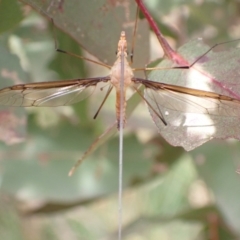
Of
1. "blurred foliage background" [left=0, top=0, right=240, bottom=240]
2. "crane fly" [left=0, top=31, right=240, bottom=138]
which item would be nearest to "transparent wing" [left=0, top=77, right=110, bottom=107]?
"crane fly" [left=0, top=31, right=240, bottom=138]

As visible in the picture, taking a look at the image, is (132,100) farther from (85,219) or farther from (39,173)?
(85,219)

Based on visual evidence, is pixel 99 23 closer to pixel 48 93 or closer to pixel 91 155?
pixel 48 93

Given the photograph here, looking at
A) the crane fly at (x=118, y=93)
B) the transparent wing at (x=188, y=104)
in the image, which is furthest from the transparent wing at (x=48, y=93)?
the transparent wing at (x=188, y=104)

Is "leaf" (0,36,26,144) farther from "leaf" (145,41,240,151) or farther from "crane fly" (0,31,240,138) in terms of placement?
"leaf" (145,41,240,151)

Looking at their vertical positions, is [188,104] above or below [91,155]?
below

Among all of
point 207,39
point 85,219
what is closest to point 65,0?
point 207,39

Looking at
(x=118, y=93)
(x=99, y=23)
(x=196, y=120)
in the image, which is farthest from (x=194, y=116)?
(x=99, y=23)

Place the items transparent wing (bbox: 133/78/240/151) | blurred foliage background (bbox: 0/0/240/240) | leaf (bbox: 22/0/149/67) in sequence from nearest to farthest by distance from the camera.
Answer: transparent wing (bbox: 133/78/240/151) < leaf (bbox: 22/0/149/67) < blurred foliage background (bbox: 0/0/240/240)
